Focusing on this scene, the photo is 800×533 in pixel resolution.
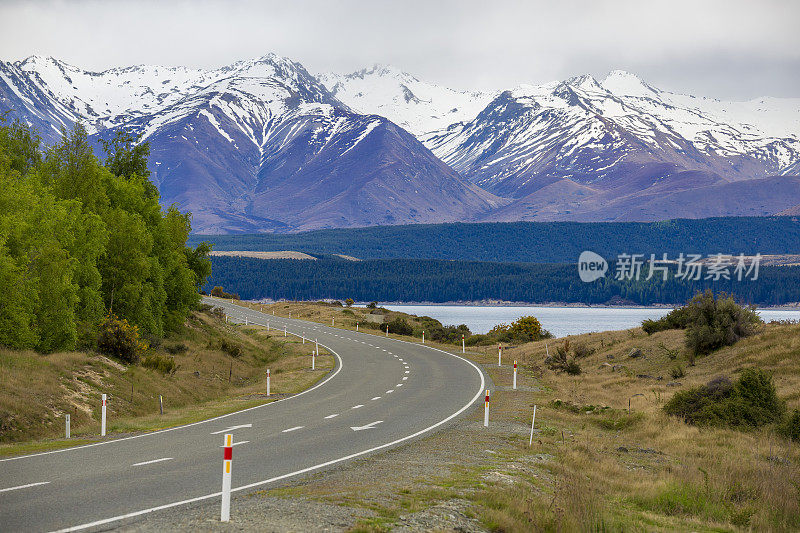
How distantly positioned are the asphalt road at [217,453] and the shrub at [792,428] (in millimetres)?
9274

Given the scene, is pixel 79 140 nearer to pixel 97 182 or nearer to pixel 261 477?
pixel 97 182

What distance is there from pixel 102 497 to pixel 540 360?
117ft

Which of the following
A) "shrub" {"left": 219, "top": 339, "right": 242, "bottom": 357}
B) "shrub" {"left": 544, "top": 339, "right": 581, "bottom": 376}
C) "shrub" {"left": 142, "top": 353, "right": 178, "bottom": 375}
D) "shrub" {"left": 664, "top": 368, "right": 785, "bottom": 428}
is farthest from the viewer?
"shrub" {"left": 219, "top": 339, "right": 242, "bottom": 357}

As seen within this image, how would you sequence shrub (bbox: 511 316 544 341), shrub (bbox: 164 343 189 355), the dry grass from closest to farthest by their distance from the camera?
the dry grass, shrub (bbox: 164 343 189 355), shrub (bbox: 511 316 544 341)

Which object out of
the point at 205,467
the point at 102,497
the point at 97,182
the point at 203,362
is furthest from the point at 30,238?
the point at 102,497

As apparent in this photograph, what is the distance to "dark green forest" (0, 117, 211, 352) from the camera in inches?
1129

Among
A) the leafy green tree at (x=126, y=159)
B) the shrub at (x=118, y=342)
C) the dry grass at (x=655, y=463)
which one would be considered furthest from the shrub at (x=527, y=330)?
the shrub at (x=118, y=342)

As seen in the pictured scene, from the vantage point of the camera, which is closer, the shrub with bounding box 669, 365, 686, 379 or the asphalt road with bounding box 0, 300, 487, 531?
the asphalt road with bounding box 0, 300, 487, 531

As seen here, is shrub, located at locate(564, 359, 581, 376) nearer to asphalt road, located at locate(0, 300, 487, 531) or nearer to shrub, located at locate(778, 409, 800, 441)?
asphalt road, located at locate(0, 300, 487, 531)

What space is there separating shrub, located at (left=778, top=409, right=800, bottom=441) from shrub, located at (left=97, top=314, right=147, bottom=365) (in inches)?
971

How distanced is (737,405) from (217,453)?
15591 mm

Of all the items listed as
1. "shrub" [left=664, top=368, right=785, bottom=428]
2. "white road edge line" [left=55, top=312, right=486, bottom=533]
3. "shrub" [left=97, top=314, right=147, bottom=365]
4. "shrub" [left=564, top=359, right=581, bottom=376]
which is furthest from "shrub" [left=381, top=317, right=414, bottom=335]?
"shrub" [left=664, top=368, right=785, bottom=428]

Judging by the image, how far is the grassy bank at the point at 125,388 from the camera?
69.6ft

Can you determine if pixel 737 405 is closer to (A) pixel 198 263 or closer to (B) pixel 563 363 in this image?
(B) pixel 563 363
